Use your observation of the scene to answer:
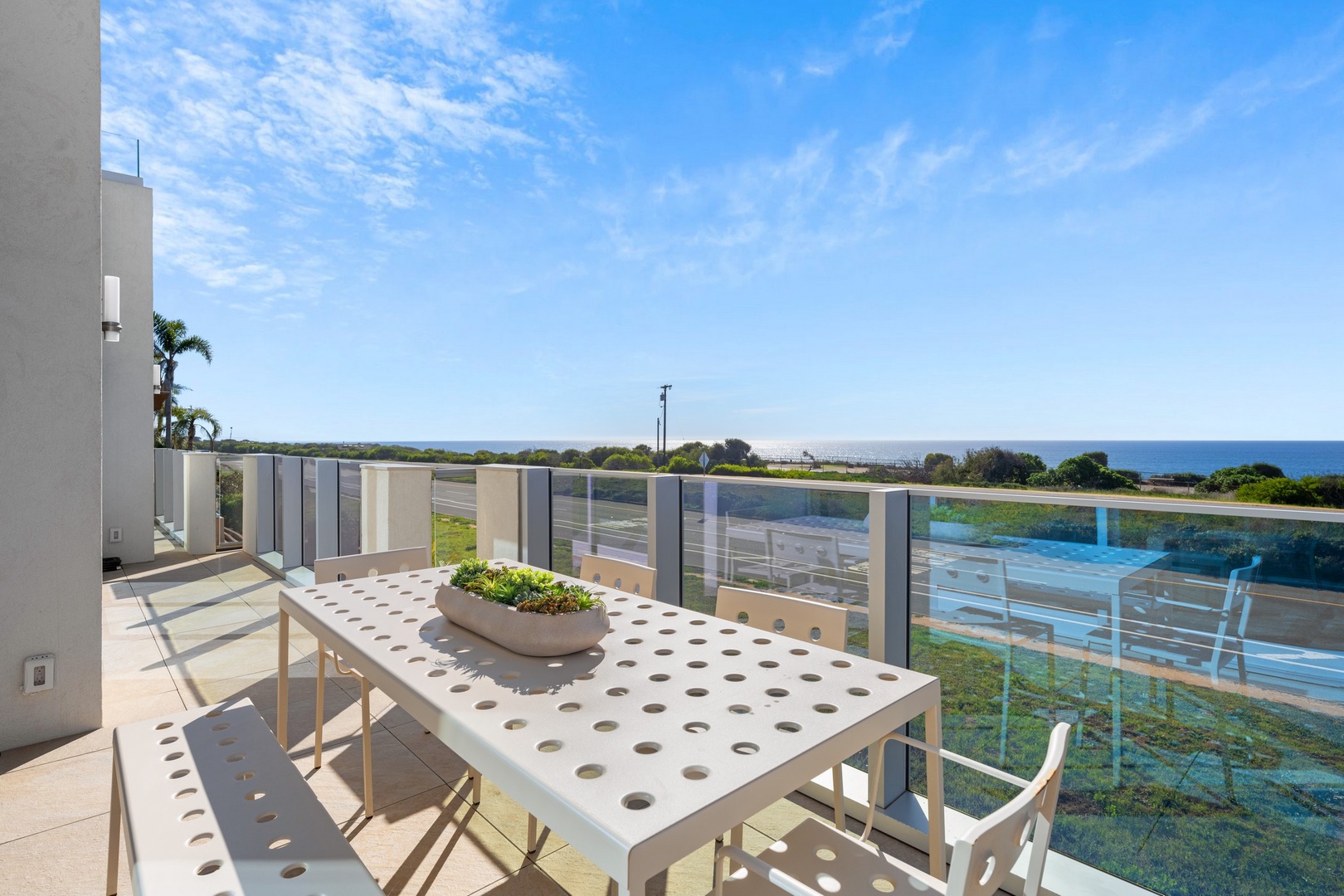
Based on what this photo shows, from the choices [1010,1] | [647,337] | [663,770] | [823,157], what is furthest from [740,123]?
[647,337]

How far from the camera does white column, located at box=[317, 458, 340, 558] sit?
17.7 feet

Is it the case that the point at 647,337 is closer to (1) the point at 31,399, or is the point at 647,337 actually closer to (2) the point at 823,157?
(2) the point at 823,157

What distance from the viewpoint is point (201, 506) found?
766cm

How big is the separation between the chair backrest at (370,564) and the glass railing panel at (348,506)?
246 centimetres

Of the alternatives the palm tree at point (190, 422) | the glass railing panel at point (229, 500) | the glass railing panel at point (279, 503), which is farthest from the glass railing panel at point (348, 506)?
the palm tree at point (190, 422)

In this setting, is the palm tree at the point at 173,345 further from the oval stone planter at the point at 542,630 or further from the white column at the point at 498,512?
the oval stone planter at the point at 542,630

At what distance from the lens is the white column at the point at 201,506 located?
759 cm

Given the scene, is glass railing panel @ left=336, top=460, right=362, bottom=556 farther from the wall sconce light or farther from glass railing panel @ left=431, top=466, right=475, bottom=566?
the wall sconce light

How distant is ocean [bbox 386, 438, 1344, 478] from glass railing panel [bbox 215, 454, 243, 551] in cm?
5002

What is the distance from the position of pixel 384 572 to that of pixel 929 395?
188ft

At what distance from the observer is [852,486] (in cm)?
238

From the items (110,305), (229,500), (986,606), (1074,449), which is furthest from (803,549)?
(1074,449)

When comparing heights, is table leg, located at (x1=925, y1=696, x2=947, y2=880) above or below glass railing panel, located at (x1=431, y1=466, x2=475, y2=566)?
below

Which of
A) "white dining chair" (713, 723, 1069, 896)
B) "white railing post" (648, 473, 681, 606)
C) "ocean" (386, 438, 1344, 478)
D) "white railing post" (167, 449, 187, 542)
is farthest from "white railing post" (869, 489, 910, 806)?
"ocean" (386, 438, 1344, 478)
